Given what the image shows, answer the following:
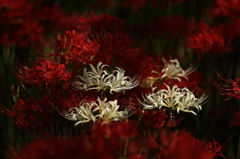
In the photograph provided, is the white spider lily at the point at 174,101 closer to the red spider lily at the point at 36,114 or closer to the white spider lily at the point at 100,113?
the white spider lily at the point at 100,113

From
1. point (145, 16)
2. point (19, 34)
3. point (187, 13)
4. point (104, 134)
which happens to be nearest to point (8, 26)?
point (19, 34)

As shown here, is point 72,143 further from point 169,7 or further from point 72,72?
point 169,7

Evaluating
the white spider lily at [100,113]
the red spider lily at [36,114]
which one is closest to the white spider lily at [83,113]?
the white spider lily at [100,113]

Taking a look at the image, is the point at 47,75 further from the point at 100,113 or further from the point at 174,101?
the point at 174,101

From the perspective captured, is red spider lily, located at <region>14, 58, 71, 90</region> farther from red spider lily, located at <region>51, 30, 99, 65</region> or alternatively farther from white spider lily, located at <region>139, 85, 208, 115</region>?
white spider lily, located at <region>139, 85, 208, 115</region>

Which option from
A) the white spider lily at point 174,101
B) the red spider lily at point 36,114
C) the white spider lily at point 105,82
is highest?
the white spider lily at point 105,82

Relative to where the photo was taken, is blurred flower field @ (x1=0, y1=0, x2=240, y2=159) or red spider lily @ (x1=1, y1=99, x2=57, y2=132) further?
red spider lily @ (x1=1, y1=99, x2=57, y2=132)

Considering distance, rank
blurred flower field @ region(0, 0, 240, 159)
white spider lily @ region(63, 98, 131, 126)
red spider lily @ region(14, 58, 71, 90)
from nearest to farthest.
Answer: blurred flower field @ region(0, 0, 240, 159)
white spider lily @ region(63, 98, 131, 126)
red spider lily @ region(14, 58, 71, 90)

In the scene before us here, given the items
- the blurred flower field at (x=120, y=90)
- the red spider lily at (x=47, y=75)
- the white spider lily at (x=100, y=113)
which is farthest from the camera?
the red spider lily at (x=47, y=75)

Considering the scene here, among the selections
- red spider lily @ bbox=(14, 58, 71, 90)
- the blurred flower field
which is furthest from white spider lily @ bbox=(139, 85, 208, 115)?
red spider lily @ bbox=(14, 58, 71, 90)
